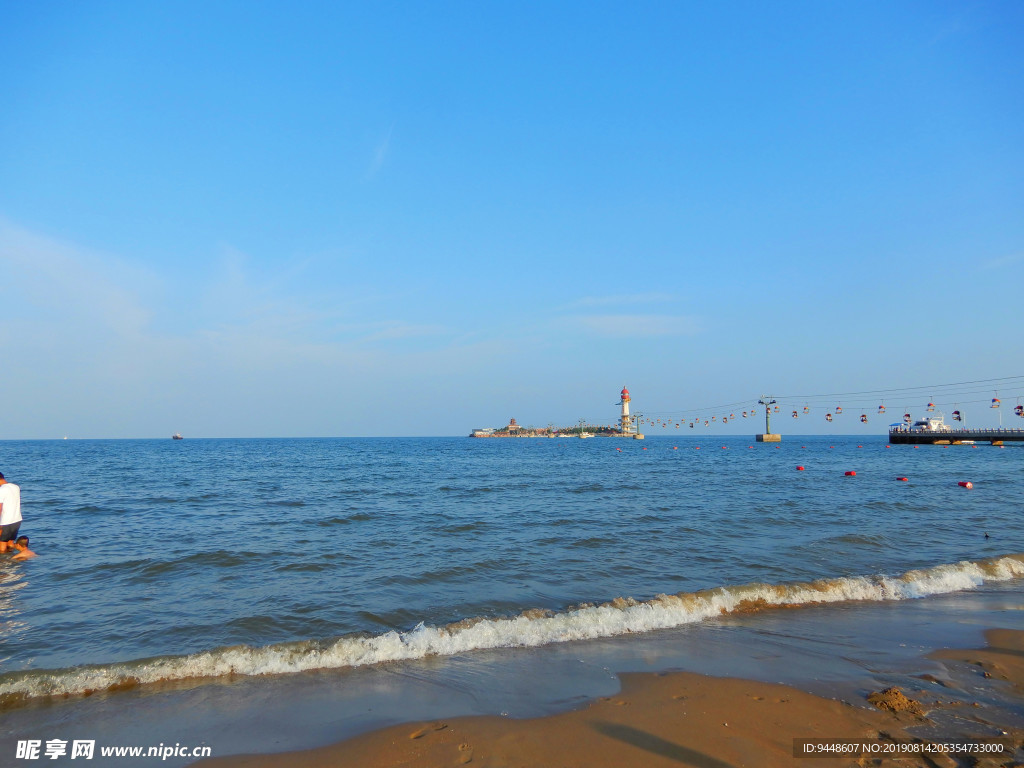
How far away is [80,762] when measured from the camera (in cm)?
554

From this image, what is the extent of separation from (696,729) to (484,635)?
375 centimetres

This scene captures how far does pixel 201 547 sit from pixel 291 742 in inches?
441

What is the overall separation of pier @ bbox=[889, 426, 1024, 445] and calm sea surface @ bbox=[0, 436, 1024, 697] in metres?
81.3

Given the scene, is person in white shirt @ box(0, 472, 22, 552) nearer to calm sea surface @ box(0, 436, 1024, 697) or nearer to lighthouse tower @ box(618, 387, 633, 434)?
calm sea surface @ box(0, 436, 1024, 697)

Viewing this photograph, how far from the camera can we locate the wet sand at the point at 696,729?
5.30 m

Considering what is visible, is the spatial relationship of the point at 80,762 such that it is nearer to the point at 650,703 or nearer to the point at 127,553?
the point at 650,703

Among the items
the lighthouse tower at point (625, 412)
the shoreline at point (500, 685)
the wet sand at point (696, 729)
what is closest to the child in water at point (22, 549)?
the shoreline at point (500, 685)

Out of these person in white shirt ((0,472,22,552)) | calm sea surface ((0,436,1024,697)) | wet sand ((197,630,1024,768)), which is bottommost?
calm sea surface ((0,436,1024,697))

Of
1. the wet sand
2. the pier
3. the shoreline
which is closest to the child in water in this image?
the shoreline

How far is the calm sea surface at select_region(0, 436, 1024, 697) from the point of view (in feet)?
28.0

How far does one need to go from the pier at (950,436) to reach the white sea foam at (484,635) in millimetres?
→ 100559

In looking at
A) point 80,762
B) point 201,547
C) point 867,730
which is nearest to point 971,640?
point 867,730

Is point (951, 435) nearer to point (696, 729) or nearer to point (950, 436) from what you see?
point (950, 436)

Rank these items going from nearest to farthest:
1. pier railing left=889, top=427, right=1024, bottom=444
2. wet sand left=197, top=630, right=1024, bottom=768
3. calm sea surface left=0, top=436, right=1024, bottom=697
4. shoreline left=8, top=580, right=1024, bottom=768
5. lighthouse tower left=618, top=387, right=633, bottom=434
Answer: wet sand left=197, top=630, right=1024, bottom=768 < shoreline left=8, top=580, right=1024, bottom=768 < calm sea surface left=0, top=436, right=1024, bottom=697 < pier railing left=889, top=427, right=1024, bottom=444 < lighthouse tower left=618, top=387, right=633, bottom=434
